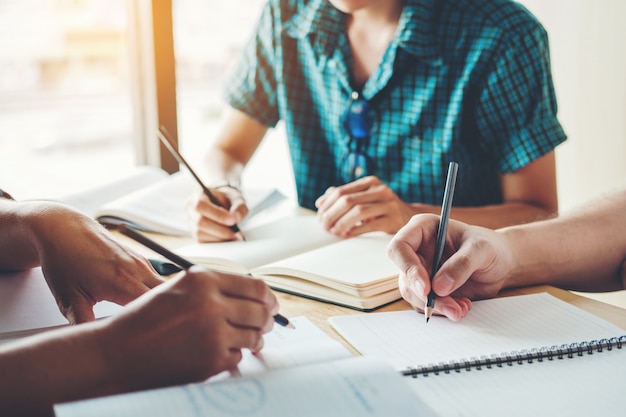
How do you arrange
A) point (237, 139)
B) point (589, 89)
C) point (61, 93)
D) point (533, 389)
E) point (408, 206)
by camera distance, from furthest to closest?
point (61, 93), point (589, 89), point (237, 139), point (408, 206), point (533, 389)

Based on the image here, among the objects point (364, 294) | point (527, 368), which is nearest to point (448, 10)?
point (364, 294)

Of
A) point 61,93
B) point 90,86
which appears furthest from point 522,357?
point 61,93

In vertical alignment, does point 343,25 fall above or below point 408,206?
above

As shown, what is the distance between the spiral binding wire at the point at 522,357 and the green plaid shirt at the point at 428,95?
0.69 metres

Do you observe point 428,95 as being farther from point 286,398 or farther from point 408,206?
point 286,398

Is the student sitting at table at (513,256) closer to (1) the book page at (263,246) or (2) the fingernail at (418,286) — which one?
(2) the fingernail at (418,286)

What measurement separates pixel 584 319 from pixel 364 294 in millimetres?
273

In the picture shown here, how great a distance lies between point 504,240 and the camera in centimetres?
94

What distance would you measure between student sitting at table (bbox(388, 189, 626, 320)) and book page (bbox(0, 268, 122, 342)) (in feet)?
1.26

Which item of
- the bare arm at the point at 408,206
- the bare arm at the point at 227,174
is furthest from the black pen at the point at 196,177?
Answer: the bare arm at the point at 408,206

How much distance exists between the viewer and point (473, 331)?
795 mm

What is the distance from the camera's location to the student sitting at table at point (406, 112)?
133cm

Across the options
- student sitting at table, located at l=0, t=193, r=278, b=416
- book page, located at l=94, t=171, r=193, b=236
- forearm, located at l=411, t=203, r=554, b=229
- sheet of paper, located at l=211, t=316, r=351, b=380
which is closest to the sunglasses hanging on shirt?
forearm, located at l=411, t=203, r=554, b=229

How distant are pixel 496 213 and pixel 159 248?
85cm
